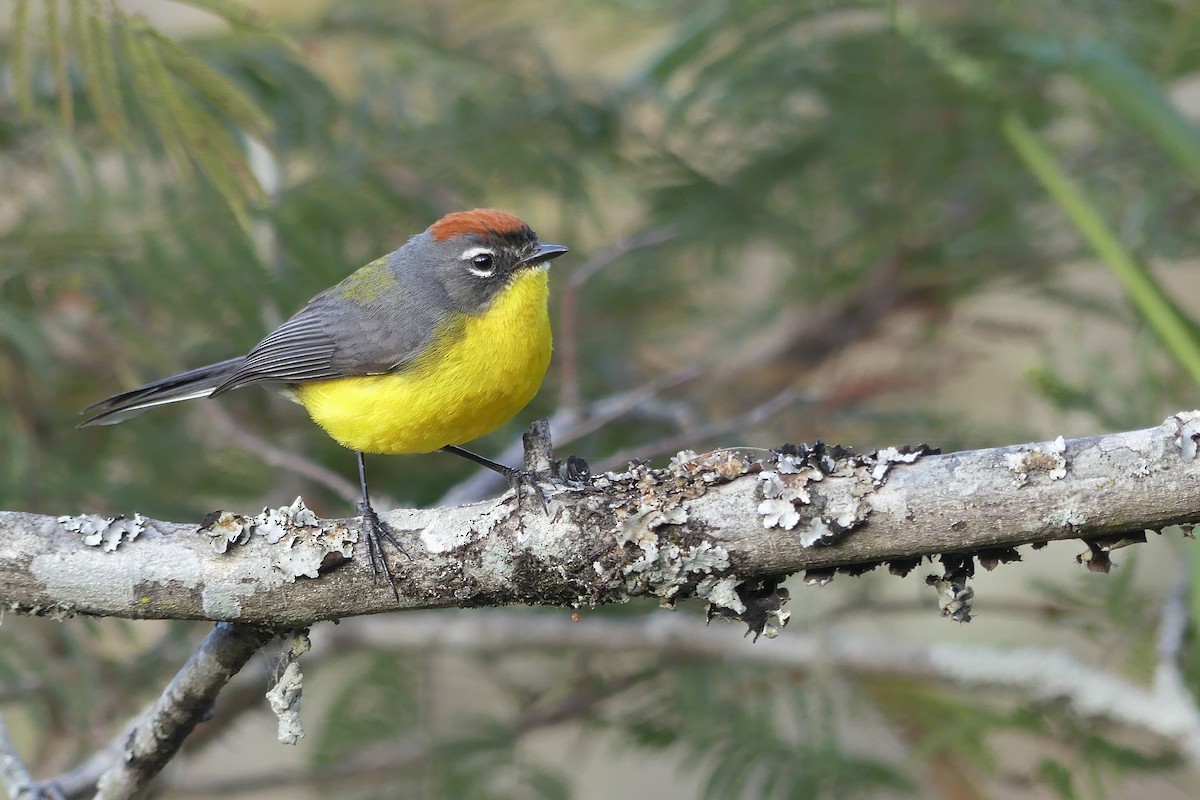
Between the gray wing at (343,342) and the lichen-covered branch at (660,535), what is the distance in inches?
52.3

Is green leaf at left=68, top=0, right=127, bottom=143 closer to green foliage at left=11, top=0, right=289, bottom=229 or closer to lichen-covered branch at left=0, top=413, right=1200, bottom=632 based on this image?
green foliage at left=11, top=0, right=289, bottom=229

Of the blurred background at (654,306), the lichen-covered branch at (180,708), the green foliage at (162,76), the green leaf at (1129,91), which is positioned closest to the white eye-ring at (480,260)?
the blurred background at (654,306)

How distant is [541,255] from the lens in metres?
3.88

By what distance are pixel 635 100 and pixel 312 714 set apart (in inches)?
161

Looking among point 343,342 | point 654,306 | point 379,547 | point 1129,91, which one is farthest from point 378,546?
point 654,306

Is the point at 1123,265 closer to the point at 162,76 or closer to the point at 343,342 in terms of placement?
the point at 343,342

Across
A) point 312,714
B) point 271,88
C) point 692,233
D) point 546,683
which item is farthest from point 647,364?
point 312,714

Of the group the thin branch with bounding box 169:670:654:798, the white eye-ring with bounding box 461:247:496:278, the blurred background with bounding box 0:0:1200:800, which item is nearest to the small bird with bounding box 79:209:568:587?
the white eye-ring with bounding box 461:247:496:278

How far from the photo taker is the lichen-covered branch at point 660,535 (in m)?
1.90

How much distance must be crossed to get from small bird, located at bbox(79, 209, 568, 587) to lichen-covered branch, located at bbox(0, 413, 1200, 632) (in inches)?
41.2

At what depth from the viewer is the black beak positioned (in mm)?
3881

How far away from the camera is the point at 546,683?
5.06 meters

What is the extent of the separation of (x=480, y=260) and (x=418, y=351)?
484 mm

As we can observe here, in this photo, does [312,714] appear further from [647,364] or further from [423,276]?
[423,276]
